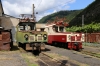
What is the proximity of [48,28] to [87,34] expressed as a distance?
1075 cm

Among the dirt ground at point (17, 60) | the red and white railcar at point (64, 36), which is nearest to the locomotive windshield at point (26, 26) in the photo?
the red and white railcar at point (64, 36)

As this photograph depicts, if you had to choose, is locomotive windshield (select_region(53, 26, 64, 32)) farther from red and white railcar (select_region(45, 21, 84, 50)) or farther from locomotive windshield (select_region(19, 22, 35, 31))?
locomotive windshield (select_region(19, 22, 35, 31))

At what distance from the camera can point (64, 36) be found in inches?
972

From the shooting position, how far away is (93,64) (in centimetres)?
1440

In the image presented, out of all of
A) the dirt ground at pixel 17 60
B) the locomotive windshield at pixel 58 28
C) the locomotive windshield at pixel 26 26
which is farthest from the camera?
the locomotive windshield at pixel 58 28

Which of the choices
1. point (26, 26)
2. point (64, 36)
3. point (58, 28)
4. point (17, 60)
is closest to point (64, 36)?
point (64, 36)

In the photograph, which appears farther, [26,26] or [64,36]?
[64,36]

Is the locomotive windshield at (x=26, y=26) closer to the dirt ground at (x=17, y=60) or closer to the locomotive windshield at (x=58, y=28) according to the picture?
the locomotive windshield at (x=58, y=28)

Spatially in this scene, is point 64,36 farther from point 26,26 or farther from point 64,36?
point 26,26

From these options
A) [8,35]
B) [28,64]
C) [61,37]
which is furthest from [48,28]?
[28,64]

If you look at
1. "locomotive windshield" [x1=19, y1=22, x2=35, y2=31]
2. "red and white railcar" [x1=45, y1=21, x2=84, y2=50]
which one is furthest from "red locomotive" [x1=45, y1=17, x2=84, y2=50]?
"locomotive windshield" [x1=19, y1=22, x2=35, y2=31]

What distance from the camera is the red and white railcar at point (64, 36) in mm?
24078

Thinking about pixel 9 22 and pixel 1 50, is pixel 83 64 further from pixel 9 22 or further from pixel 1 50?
pixel 9 22

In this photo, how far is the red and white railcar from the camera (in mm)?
24078
